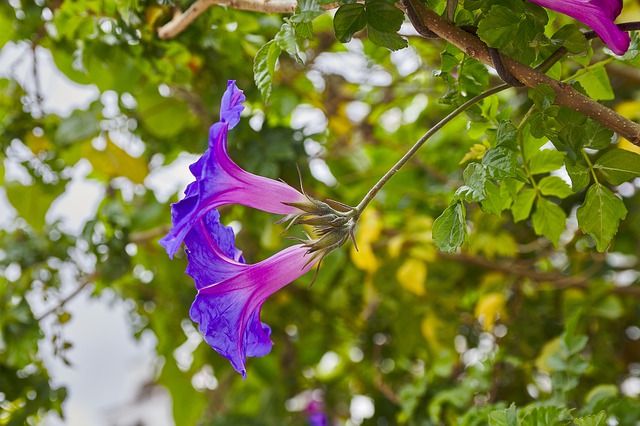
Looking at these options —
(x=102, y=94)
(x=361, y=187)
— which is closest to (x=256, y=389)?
(x=361, y=187)

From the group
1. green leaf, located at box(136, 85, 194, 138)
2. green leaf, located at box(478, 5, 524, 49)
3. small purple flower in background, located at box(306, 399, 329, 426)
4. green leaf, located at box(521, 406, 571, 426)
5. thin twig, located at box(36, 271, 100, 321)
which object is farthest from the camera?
small purple flower in background, located at box(306, 399, 329, 426)

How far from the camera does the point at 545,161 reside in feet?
1.74

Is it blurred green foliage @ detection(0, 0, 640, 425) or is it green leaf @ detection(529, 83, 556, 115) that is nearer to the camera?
green leaf @ detection(529, 83, 556, 115)

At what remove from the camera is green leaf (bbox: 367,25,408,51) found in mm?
423

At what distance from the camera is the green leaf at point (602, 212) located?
0.44 meters

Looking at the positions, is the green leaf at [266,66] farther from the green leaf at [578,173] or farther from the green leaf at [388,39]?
the green leaf at [578,173]

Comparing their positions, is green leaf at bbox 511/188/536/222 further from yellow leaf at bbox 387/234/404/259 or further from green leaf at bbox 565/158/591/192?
yellow leaf at bbox 387/234/404/259

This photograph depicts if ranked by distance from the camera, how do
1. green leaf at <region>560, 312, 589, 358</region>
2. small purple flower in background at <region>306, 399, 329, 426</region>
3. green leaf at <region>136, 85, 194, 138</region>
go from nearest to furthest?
green leaf at <region>560, 312, 589, 358</region> → green leaf at <region>136, 85, 194, 138</region> → small purple flower in background at <region>306, 399, 329, 426</region>

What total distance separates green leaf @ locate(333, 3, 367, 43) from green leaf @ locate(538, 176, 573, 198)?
21 centimetres

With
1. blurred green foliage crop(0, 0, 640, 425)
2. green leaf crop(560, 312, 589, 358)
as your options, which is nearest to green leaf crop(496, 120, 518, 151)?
blurred green foliage crop(0, 0, 640, 425)

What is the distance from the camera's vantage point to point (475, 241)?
1026mm

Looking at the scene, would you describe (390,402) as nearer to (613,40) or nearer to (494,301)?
(494,301)

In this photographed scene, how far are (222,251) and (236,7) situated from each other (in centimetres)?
17

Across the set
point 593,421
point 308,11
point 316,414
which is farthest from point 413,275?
point 308,11
